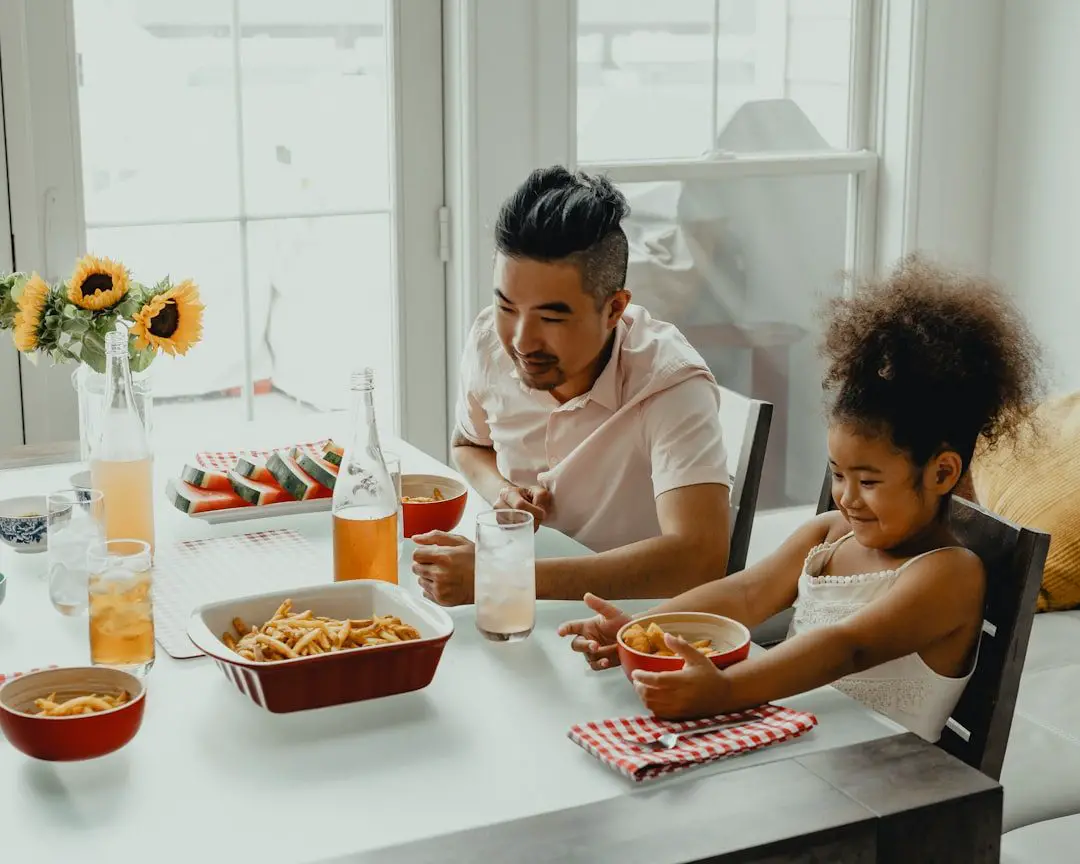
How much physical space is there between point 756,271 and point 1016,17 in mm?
797

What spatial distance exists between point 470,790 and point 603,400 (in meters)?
0.92

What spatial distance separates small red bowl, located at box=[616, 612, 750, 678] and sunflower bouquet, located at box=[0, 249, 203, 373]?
819 mm

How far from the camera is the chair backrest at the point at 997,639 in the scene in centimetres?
151

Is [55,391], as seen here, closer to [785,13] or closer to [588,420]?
[588,420]

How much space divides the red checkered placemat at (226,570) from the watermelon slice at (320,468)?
9cm

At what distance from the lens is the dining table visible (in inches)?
42.1

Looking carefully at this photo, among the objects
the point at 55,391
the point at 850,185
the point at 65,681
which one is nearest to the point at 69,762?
the point at 65,681

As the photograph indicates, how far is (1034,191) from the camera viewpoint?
10.5 ft

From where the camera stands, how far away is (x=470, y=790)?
115cm

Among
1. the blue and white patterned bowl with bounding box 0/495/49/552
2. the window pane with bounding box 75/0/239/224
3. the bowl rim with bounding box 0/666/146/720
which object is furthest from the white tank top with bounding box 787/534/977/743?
the window pane with bounding box 75/0/239/224

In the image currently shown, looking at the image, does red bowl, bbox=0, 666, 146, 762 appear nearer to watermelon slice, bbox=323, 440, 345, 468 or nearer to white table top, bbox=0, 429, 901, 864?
white table top, bbox=0, 429, 901, 864

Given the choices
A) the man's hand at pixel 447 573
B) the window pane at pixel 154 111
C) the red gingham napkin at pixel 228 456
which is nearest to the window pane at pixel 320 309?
the window pane at pixel 154 111

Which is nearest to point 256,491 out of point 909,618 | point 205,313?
point 909,618

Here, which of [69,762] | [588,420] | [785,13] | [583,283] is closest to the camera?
[69,762]
